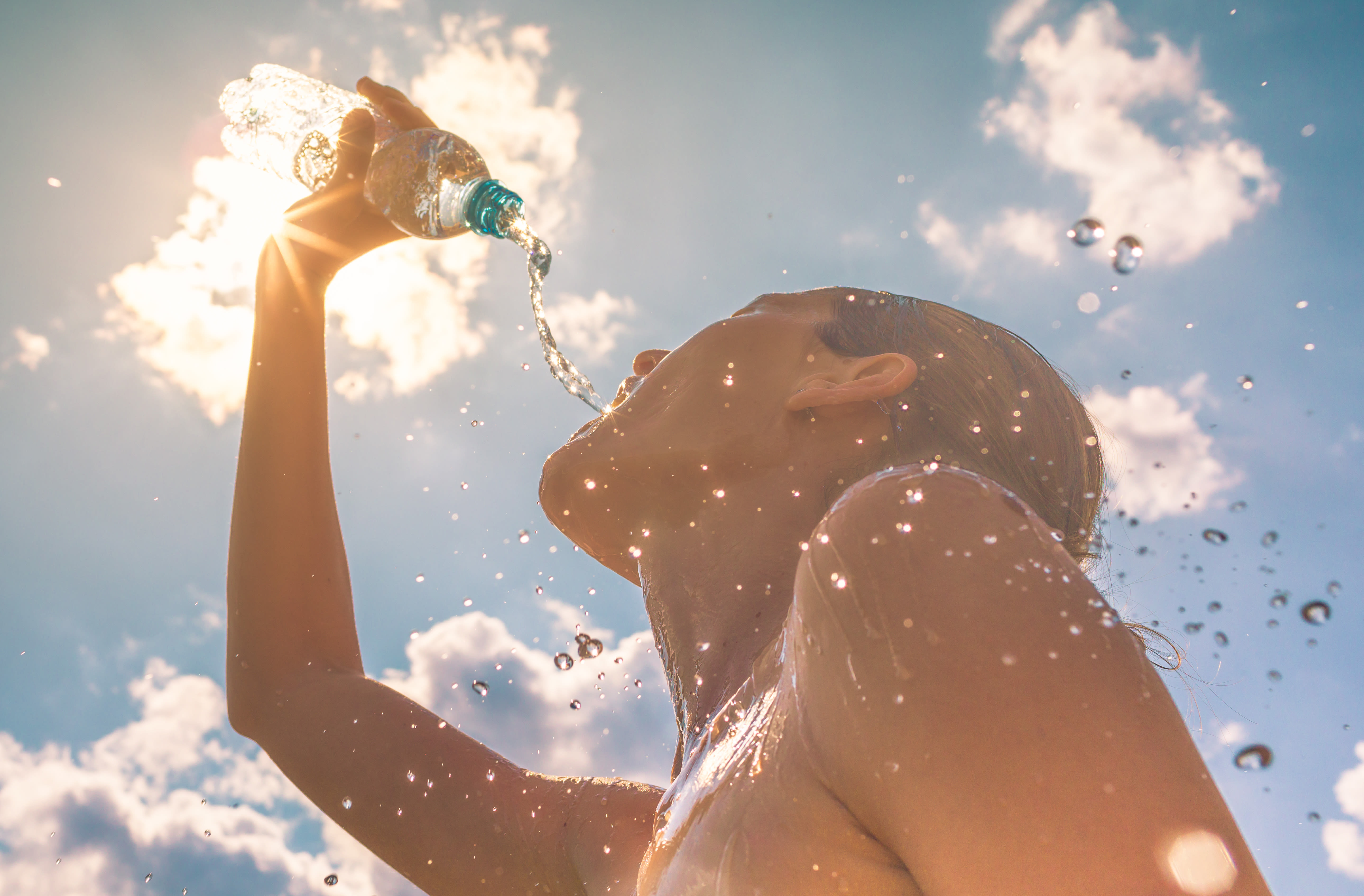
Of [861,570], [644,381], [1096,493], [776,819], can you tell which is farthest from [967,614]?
[1096,493]

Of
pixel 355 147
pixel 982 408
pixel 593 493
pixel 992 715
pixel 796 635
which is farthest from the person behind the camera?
pixel 355 147

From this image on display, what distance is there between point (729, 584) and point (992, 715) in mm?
1072

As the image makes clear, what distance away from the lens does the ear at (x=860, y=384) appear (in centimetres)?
186

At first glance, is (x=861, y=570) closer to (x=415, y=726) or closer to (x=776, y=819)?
(x=776, y=819)

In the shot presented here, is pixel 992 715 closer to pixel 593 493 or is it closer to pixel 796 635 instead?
pixel 796 635

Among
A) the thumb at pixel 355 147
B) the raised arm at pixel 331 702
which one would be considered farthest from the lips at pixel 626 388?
the thumb at pixel 355 147

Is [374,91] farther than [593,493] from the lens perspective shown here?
Yes

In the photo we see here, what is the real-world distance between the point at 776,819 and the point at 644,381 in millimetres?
1314

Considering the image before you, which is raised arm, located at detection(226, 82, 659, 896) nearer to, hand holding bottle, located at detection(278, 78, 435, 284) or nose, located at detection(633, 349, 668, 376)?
hand holding bottle, located at detection(278, 78, 435, 284)

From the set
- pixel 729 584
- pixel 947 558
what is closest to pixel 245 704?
pixel 729 584

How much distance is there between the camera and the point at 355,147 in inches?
146

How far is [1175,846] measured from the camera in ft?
2.52

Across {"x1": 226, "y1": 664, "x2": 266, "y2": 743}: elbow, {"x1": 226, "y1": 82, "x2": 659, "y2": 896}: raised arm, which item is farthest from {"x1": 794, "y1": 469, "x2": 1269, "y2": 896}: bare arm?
{"x1": 226, "y1": 664, "x2": 266, "y2": 743}: elbow

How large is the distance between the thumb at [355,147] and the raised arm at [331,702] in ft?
0.55
